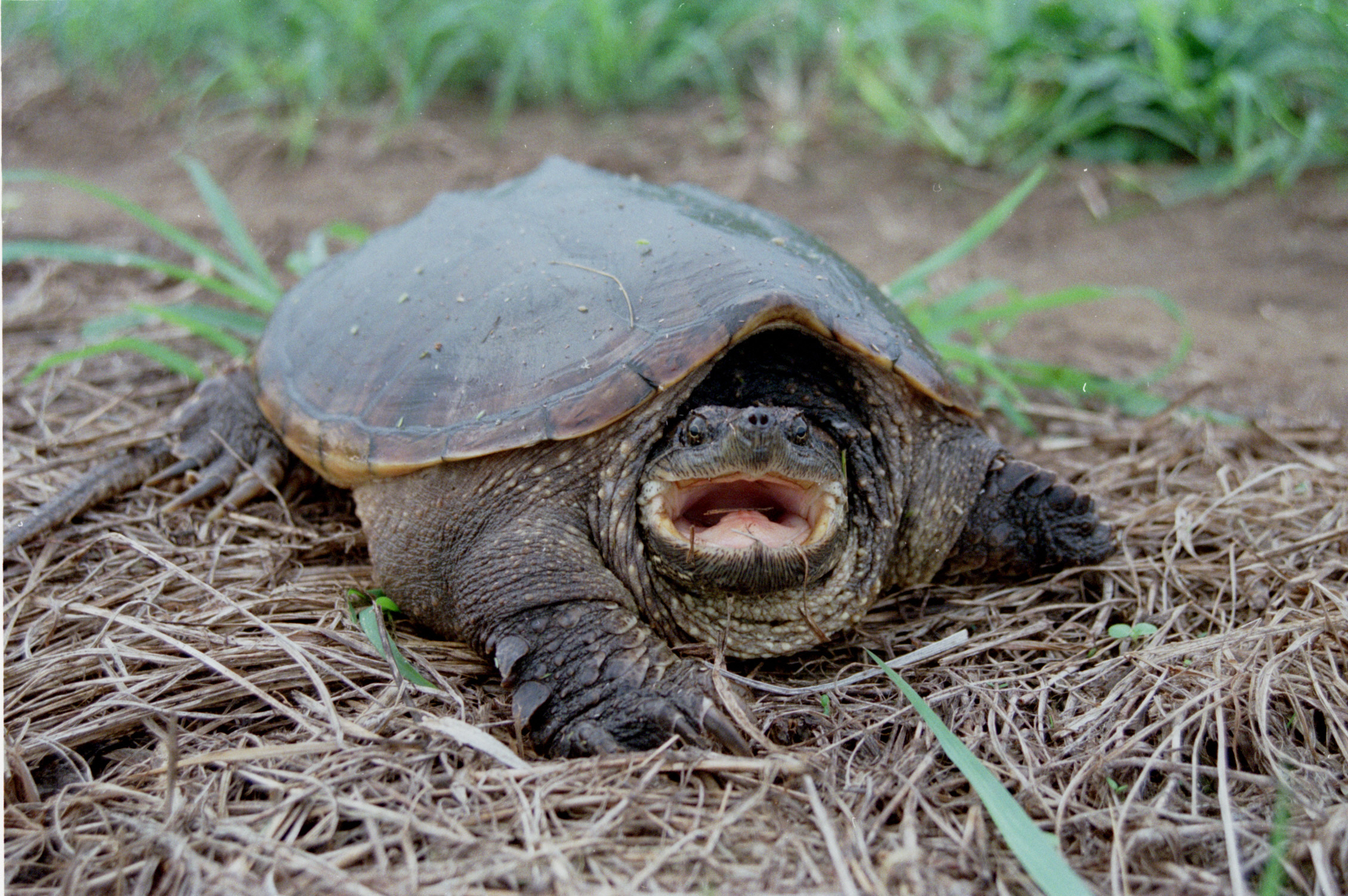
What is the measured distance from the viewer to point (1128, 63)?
521 centimetres

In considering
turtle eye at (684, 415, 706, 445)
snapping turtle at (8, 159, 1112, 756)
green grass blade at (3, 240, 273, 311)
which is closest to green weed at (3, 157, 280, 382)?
green grass blade at (3, 240, 273, 311)

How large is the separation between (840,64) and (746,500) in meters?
4.63

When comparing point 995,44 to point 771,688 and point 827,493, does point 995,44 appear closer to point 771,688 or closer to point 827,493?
point 827,493

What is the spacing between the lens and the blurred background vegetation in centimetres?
523

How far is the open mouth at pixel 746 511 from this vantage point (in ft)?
6.59

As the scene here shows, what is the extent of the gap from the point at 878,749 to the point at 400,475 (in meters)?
1.22

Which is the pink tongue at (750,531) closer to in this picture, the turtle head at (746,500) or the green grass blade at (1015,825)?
the turtle head at (746,500)

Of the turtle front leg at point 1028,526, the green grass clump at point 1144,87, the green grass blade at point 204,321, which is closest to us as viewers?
the turtle front leg at point 1028,526

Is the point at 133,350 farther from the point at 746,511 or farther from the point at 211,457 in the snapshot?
the point at 746,511

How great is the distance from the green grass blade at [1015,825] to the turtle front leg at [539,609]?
1.16ft

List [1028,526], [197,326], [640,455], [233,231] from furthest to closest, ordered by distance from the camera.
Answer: [233,231] < [197,326] < [1028,526] < [640,455]

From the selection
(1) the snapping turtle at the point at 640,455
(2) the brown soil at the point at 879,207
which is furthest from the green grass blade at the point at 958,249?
(1) the snapping turtle at the point at 640,455

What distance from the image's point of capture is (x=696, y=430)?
6.52 ft

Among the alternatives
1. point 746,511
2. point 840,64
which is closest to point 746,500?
point 746,511
